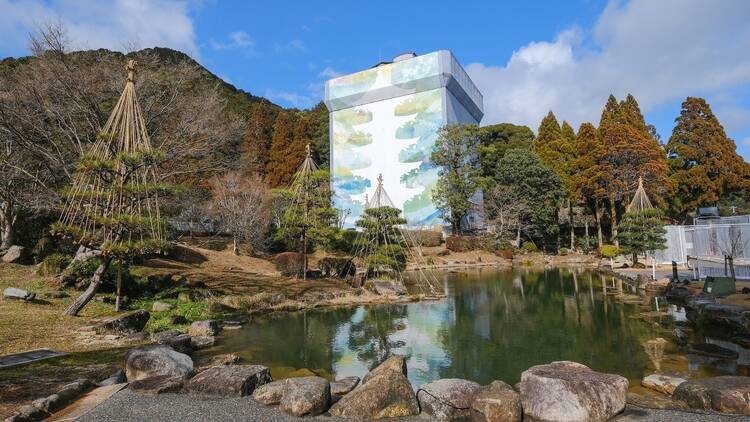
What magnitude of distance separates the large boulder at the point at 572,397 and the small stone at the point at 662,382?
45.7 inches

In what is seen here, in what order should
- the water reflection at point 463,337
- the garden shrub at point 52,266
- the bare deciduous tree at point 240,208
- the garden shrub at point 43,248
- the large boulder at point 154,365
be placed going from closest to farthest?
the large boulder at point 154,365
the water reflection at point 463,337
the garden shrub at point 52,266
the garden shrub at point 43,248
the bare deciduous tree at point 240,208

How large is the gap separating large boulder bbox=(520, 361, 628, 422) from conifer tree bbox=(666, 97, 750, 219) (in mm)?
30541

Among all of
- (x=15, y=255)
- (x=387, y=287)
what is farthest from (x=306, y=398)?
(x=15, y=255)

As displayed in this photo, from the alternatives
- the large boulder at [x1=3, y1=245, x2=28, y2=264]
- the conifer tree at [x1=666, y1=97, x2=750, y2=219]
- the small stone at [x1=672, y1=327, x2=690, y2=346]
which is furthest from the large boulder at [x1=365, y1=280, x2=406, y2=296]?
the conifer tree at [x1=666, y1=97, x2=750, y2=219]

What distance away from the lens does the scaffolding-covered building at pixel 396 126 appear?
113 feet

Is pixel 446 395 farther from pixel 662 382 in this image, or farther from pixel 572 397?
pixel 662 382

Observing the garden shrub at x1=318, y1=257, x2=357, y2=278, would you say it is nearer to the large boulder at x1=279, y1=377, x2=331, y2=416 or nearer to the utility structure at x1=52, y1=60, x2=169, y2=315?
the utility structure at x1=52, y1=60, x2=169, y2=315

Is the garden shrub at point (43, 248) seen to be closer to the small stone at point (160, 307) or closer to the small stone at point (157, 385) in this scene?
the small stone at point (160, 307)

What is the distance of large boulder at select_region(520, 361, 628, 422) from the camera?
4410 mm

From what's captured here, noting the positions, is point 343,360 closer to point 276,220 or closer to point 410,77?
point 276,220

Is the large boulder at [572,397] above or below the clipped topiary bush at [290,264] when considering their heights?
below

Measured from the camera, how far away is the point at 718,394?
15.0 ft

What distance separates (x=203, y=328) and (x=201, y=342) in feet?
2.72

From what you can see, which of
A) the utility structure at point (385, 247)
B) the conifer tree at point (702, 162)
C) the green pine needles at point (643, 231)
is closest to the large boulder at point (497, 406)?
the utility structure at point (385, 247)
